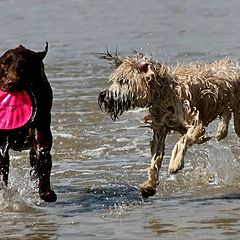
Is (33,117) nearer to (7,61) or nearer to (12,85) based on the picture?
(12,85)

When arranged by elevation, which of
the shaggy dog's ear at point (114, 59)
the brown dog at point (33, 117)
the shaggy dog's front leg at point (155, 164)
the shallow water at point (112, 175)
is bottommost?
the shallow water at point (112, 175)

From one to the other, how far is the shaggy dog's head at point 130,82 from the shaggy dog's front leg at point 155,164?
0.45 metres

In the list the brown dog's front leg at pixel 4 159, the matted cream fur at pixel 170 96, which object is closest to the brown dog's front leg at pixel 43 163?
the brown dog's front leg at pixel 4 159

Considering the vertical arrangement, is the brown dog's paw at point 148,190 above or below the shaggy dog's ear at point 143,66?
below

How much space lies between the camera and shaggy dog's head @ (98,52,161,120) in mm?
9102

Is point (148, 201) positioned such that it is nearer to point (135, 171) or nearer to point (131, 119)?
point (135, 171)

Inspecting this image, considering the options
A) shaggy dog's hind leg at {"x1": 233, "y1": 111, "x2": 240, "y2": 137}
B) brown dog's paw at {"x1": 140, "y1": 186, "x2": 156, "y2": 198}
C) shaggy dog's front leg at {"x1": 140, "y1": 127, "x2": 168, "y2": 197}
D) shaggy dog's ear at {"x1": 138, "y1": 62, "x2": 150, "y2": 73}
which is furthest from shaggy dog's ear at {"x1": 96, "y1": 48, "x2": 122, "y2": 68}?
shaggy dog's hind leg at {"x1": 233, "y1": 111, "x2": 240, "y2": 137}

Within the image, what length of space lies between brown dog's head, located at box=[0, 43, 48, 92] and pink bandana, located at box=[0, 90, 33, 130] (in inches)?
4.6

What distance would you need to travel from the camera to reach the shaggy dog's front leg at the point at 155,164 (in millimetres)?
9297

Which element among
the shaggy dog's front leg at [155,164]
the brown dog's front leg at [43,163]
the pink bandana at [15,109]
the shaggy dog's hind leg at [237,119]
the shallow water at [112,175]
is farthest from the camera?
the shaggy dog's hind leg at [237,119]

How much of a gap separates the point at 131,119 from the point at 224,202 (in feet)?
13.8

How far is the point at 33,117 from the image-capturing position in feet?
30.2

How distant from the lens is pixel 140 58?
918 cm

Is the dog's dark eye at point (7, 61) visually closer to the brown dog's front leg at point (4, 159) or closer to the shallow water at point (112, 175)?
the brown dog's front leg at point (4, 159)
